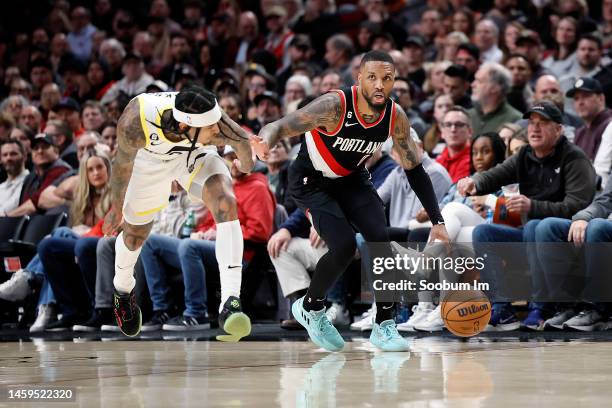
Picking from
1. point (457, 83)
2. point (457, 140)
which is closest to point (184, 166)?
point (457, 140)

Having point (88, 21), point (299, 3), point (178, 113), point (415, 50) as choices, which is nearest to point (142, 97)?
point (178, 113)

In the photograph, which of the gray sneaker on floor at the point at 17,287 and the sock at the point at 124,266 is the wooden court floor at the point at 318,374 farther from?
the gray sneaker on floor at the point at 17,287

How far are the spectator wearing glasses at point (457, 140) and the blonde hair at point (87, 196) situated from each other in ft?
11.0

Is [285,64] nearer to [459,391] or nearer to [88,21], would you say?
[88,21]

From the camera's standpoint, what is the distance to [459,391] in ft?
15.5

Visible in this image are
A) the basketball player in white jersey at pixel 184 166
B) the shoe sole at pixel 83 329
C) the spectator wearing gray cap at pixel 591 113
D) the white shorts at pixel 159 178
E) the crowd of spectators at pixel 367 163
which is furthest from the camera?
the shoe sole at pixel 83 329

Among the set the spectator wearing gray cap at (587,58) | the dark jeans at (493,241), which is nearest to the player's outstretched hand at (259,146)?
the dark jeans at (493,241)

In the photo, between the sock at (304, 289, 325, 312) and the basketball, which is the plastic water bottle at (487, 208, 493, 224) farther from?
the sock at (304, 289, 325, 312)

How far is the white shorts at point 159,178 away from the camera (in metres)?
6.93

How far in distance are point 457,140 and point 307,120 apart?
3.20 metres

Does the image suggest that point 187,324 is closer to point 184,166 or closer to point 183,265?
point 183,265

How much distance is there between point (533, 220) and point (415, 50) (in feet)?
17.2

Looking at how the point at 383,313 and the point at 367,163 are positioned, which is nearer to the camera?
the point at 383,313

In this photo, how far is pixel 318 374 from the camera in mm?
5594
